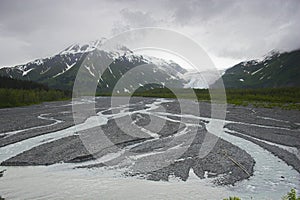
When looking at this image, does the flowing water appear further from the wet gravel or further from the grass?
the grass

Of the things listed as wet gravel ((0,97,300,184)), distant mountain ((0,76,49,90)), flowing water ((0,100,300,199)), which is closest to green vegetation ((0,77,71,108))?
distant mountain ((0,76,49,90))

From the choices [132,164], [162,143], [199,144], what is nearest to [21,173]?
[132,164]

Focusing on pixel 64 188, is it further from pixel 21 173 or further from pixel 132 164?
pixel 132 164

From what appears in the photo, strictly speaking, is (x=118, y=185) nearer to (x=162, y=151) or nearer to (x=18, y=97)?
(x=162, y=151)

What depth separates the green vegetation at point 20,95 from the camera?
74312 mm

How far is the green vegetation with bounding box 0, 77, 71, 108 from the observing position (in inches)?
2926

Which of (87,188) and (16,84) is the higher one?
(16,84)

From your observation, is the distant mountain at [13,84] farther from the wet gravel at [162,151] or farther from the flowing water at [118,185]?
the flowing water at [118,185]

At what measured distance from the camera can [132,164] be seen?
64.8ft

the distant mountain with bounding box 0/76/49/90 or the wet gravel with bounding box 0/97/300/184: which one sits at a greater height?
the distant mountain with bounding box 0/76/49/90

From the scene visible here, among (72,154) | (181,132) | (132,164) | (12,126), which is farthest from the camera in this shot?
(12,126)

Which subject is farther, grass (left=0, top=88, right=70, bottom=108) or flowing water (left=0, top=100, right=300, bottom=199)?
grass (left=0, top=88, right=70, bottom=108)

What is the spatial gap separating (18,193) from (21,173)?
12.4 ft

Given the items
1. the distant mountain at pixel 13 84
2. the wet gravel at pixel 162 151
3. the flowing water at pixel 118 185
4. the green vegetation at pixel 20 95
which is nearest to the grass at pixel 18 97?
the green vegetation at pixel 20 95
